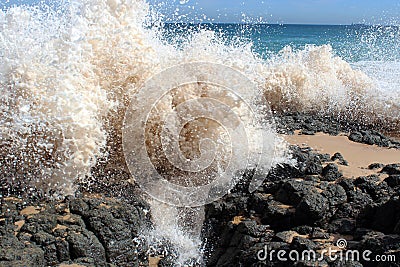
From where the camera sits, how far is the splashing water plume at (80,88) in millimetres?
3768

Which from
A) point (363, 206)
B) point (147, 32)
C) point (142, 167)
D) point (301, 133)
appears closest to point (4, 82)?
point (142, 167)

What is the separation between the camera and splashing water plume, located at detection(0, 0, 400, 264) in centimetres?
377

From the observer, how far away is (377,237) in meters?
2.67

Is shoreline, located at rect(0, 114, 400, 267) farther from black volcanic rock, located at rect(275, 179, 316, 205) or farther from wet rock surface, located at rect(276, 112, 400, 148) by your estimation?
wet rock surface, located at rect(276, 112, 400, 148)

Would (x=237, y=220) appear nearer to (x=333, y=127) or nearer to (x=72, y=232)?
(x=72, y=232)

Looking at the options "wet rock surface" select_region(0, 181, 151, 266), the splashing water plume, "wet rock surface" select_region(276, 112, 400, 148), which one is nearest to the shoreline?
"wet rock surface" select_region(0, 181, 151, 266)

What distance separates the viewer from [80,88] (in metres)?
4.20

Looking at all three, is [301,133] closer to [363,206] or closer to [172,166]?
[172,166]

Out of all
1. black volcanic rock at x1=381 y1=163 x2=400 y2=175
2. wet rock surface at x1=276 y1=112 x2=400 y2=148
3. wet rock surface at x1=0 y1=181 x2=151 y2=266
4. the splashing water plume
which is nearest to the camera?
wet rock surface at x1=0 y1=181 x2=151 y2=266

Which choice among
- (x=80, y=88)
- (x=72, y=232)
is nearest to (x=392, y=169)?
(x=72, y=232)

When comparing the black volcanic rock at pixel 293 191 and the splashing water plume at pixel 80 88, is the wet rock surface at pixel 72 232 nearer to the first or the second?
the splashing water plume at pixel 80 88

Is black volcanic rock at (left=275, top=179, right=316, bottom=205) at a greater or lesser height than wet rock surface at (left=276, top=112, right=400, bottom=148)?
lesser

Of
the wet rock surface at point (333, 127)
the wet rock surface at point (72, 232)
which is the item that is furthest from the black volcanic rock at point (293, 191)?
the wet rock surface at point (333, 127)

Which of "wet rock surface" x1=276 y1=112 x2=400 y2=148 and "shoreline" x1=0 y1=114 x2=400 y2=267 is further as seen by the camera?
"wet rock surface" x1=276 y1=112 x2=400 y2=148
